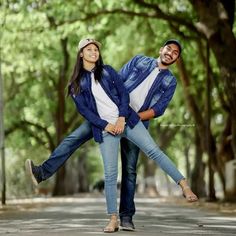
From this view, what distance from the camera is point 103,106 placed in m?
7.98

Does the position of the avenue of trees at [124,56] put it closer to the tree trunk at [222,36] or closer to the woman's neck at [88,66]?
the tree trunk at [222,36]

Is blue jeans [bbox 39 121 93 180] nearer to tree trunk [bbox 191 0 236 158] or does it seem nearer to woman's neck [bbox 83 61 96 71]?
woman's neck [bbox 83 61 96 71]

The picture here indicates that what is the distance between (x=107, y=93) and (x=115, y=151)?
2.11 ft

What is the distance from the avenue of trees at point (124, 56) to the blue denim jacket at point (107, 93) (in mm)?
3072

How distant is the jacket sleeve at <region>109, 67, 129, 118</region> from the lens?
7.84 meters

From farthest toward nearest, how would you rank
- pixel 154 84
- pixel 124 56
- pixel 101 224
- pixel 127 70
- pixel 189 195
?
1. pixel 124 56
2. pixel 101 224
3. pixel 127 70
4. pixel 154 84
5. pixel 189 195

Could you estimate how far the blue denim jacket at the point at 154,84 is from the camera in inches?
322

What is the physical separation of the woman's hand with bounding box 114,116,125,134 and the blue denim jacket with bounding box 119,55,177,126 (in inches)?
17.9

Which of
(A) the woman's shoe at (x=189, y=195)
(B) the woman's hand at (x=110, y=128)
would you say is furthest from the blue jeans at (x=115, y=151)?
(A) the woman's shoe at (x=189, y=195)

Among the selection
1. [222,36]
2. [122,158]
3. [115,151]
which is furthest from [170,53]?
[222,36]

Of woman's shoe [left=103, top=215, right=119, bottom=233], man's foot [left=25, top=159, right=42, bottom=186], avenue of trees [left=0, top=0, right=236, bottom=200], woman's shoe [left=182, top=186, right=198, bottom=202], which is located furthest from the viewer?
avenue of trees [left=0, top=0, right=236, bottom=200]

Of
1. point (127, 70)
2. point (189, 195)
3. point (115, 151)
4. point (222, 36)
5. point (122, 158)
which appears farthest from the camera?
point (222, 36)

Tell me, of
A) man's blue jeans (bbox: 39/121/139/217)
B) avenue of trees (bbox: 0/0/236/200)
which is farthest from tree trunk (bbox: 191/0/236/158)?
man's blue jeans (bbox: 39/121/139/217)

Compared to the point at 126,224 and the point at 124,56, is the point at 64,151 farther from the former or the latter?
the point at 124,56
